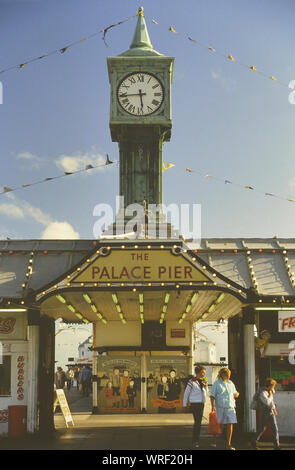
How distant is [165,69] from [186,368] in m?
12.5

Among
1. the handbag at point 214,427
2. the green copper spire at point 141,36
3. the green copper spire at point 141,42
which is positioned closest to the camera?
the handbag at point 214,427

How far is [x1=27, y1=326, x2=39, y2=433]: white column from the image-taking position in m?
17.0

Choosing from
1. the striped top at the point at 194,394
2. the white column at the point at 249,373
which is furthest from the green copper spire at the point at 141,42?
the striped top at the point at 194,394

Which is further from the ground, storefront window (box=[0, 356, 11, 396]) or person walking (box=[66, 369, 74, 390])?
storefront window (box=[0, 356, 11, 396])

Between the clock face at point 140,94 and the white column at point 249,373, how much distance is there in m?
13.5

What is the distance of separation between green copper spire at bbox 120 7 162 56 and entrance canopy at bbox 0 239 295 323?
13436 mm

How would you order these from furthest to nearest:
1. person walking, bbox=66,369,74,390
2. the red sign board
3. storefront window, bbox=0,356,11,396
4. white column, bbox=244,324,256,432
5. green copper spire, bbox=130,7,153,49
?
person walking, bbox=66,369,74,390
green copper spire, bbox=130,7,153,49
the red sign board
storefront window, bbox=0,356,11,396
white column, bbox=244,324,256,432

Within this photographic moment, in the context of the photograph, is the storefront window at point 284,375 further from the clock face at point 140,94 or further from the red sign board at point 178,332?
the clock face at point 140,94

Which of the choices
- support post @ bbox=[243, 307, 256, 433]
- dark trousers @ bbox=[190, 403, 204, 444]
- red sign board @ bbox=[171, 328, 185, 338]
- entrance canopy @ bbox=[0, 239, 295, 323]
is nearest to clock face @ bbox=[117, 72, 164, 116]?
red sign board @ bbox=[171, 328, 185, 338]

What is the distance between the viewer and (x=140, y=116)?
28031 mm

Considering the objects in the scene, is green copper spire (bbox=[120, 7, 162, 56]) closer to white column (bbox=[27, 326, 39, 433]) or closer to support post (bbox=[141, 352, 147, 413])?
support post (bbox=[141, 352, 147, 413])

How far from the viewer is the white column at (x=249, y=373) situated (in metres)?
16.6

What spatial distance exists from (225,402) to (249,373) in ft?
10.1
